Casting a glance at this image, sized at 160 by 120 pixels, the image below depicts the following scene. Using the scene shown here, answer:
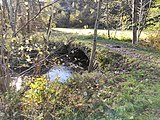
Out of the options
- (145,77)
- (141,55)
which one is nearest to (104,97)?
(145,77)

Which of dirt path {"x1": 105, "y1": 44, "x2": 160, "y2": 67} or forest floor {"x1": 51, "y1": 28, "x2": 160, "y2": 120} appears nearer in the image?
forest floor {"x1": 51, "y1": 28, "x2": 160, "y2": 120}

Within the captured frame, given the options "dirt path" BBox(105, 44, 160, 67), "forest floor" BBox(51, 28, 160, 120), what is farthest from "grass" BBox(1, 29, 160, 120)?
"dirt path" BBox(105, 44, 160, 67)

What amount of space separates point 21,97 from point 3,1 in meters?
2.22

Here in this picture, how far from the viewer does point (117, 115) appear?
4.04 metres

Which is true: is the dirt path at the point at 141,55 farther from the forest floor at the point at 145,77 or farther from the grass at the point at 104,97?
the grass at the point at 104,97

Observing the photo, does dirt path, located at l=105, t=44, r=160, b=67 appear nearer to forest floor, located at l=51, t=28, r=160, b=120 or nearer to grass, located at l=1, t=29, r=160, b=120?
forest floor, located at l=51, t=28, r=160, b=120

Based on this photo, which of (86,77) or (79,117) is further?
(86,77)

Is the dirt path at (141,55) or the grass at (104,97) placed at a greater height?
the dirt path at (141,55)

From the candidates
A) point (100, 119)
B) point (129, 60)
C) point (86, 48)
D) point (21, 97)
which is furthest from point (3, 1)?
point (86, 48)

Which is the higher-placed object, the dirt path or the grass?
the dirt path

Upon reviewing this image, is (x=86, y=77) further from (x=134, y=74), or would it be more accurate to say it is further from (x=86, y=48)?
(x=86, y=48)

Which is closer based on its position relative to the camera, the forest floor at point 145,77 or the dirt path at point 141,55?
the forest floor at point 145,77

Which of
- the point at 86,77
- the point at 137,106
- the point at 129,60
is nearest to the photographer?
the point at 137,106

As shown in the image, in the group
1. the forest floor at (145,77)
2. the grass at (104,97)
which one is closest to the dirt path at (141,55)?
the forest floor at (145,77)
